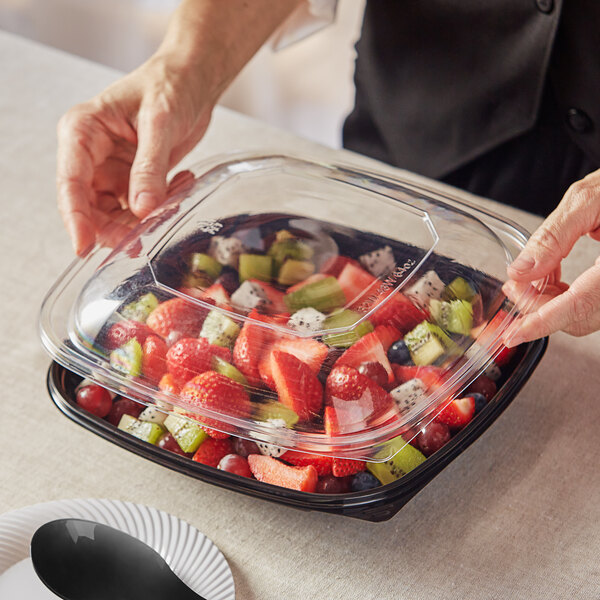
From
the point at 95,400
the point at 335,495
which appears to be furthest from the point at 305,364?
the point at 95,400

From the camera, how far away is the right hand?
3.24 feet

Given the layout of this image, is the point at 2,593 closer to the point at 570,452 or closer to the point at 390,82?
the point at 570,452

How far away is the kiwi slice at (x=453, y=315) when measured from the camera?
0.78 metres

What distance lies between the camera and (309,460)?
2.39 feet

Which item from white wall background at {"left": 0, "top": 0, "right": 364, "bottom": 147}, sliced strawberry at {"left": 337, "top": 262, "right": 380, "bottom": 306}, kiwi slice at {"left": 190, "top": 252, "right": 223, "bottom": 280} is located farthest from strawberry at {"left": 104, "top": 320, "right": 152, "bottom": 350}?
white wall background at {"left": 0, "top": 0, "right": 364, "bottom": 147}

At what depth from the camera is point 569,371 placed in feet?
3.03

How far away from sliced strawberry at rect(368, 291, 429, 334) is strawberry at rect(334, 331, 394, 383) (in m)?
0.03

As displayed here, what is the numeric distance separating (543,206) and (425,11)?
0.41 meters

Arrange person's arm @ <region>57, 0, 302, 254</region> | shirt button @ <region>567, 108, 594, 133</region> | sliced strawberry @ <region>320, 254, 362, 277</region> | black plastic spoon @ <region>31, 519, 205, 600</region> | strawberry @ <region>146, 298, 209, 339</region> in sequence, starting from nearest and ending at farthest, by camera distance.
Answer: black plastic spoon @ <region>31, 519, 205, 600</region> < strawberry @ <region>146, 298, 209, 339</region> < sliced strawberry @ <region>320, 254, 362, 277</region> < person's arm @ <region>57, 0, 302, 254</region> < shirt button @ <region>567, 108, 594, 133</region>

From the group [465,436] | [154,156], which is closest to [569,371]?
[465,436]

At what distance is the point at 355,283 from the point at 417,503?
0.25 meters

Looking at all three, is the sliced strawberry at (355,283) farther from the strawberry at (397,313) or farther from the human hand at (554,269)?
the human hand at (554,269)

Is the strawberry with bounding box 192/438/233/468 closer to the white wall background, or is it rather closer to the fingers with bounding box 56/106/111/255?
the fingers with bounding box 56/106/111/255

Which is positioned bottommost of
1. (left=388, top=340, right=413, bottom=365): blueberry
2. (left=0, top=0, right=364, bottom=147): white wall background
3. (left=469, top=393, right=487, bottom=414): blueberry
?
(left=0, top=0, right=364, bottom=147): white wall background
